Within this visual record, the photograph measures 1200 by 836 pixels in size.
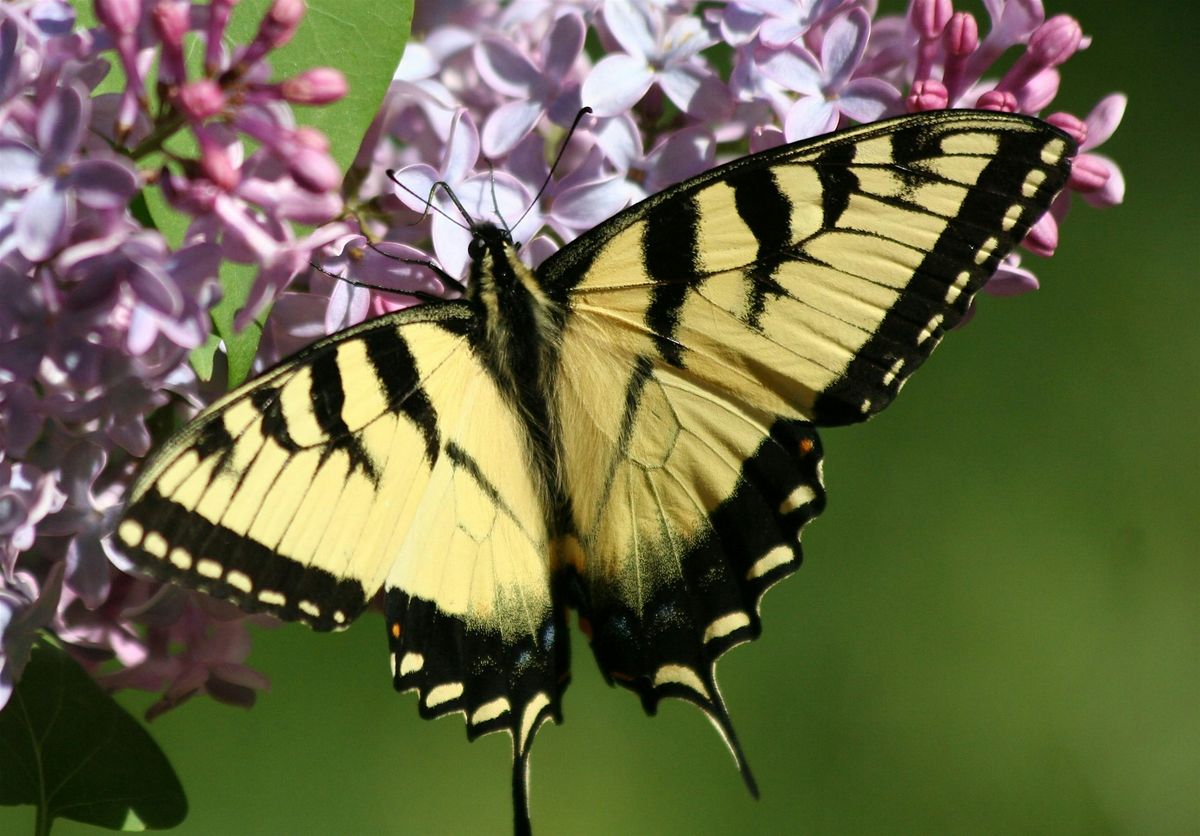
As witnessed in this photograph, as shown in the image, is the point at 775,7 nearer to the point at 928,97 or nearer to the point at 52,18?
the point at 928,97

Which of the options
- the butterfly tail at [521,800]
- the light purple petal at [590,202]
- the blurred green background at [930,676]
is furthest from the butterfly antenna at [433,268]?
the blurred green background at [930,676]

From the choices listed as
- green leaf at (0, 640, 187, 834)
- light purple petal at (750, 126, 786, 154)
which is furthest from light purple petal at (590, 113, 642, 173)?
green leaf at (0, 640, 187, 834)

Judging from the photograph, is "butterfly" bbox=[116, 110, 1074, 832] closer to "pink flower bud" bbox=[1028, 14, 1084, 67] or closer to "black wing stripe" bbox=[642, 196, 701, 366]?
"black wing stripe" bbox=[642, 196, 701, 366]

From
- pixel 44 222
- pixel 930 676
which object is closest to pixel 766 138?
pixel 44 222

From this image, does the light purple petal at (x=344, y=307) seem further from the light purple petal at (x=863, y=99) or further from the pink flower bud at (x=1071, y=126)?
the pink flower bud at (x=1071, y=126)

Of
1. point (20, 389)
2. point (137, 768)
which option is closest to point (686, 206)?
point (20, 389)
